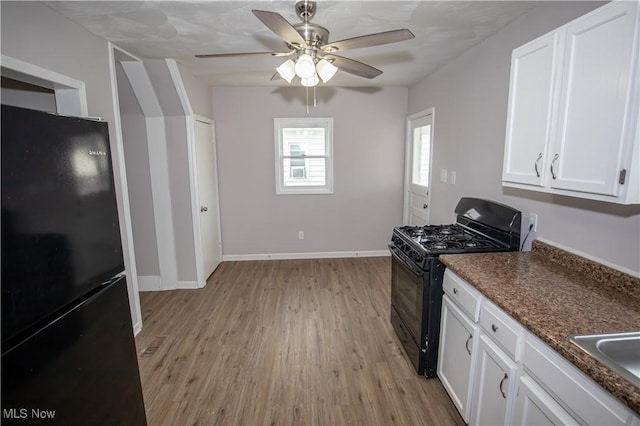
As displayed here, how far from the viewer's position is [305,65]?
1.71 meters

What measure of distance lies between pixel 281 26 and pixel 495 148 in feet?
6.22

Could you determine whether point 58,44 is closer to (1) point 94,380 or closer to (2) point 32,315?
(2) point 32,315

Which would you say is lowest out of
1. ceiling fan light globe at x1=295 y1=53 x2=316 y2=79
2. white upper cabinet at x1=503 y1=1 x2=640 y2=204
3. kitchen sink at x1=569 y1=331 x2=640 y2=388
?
kitchen sink at x1=569 y1=331 x2=640 y2=388

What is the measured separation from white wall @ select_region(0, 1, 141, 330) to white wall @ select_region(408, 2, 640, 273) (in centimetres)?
307

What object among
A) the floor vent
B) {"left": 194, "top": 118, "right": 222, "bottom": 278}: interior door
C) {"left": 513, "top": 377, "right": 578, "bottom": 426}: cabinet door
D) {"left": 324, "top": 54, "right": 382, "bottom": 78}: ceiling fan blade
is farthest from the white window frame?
{"left": 513, "top": 377, "right": 578, "bottom": 426}: cabinet door

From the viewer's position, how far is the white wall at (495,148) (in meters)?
1.55

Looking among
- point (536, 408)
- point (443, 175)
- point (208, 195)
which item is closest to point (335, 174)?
point (443, 175)

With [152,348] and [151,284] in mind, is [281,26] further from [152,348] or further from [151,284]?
[151,284]

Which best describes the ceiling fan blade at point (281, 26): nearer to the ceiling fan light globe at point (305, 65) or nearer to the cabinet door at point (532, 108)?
the ceiling fan light globe at point (305, 65)

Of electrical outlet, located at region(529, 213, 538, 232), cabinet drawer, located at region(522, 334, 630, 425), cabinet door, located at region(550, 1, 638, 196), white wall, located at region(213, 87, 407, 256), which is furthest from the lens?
white wall, located at region(213, 87, 407, 256)

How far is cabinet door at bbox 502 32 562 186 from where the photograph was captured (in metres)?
1.52

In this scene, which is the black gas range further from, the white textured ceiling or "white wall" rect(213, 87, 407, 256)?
"white wall" rect(213, 87, 407, 256)

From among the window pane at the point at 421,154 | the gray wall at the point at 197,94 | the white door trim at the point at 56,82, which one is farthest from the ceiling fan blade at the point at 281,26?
the window pane at the point at 421,154

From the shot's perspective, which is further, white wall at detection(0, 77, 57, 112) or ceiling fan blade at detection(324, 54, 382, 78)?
white wall at detection(0, 77, 57, 112)
